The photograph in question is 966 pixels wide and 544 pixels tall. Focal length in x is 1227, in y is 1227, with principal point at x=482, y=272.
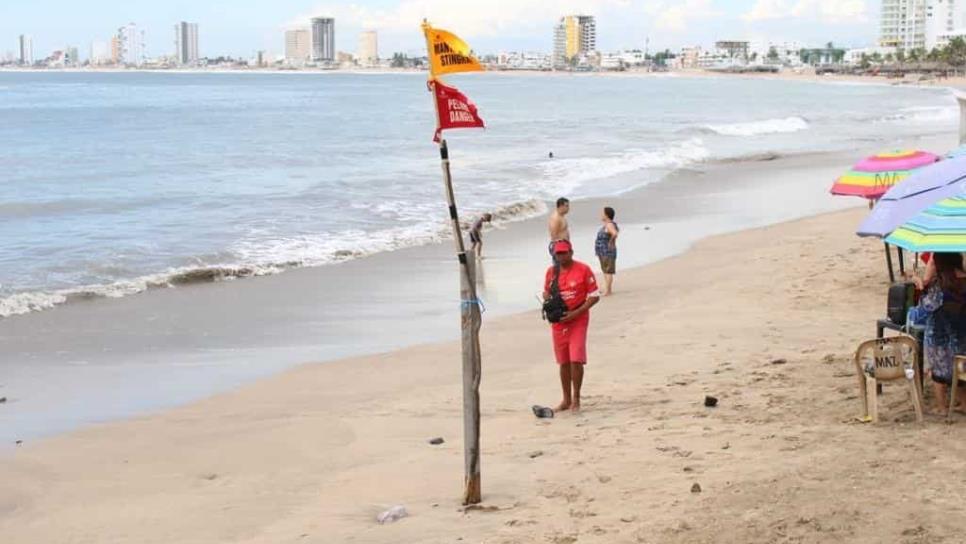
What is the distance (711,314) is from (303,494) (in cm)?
671

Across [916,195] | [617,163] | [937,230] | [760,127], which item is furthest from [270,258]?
[760,127]

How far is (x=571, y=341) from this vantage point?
9.37 metres

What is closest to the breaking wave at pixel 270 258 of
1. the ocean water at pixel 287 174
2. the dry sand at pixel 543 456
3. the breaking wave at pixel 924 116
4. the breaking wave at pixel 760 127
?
the ocean water at pixel 287 174

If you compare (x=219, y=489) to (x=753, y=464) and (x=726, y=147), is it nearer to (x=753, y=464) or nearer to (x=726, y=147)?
(x=753, y=464)

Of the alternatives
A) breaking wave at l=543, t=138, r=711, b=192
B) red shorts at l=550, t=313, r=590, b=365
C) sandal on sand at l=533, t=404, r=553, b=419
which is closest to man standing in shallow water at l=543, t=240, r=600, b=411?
red shorts at l=550, t=313, r=590, b=365

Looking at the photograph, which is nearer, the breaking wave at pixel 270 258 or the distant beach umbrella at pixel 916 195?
the distant beach umbrella at pixel 916 195

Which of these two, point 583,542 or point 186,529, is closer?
point 583,542

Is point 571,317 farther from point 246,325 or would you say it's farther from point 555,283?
point 246,325

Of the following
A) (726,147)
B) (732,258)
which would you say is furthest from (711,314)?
(726,147)

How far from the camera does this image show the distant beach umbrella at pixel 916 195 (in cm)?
775

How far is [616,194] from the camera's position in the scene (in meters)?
30.3

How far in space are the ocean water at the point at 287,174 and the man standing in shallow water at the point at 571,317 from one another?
9016mm

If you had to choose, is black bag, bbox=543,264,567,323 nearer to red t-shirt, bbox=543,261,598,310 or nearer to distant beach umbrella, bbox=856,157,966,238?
red t-shirt, bbox=543,261,598,310

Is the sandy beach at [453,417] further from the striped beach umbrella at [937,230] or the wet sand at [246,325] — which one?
the striped beach umbrella at [937,230]
